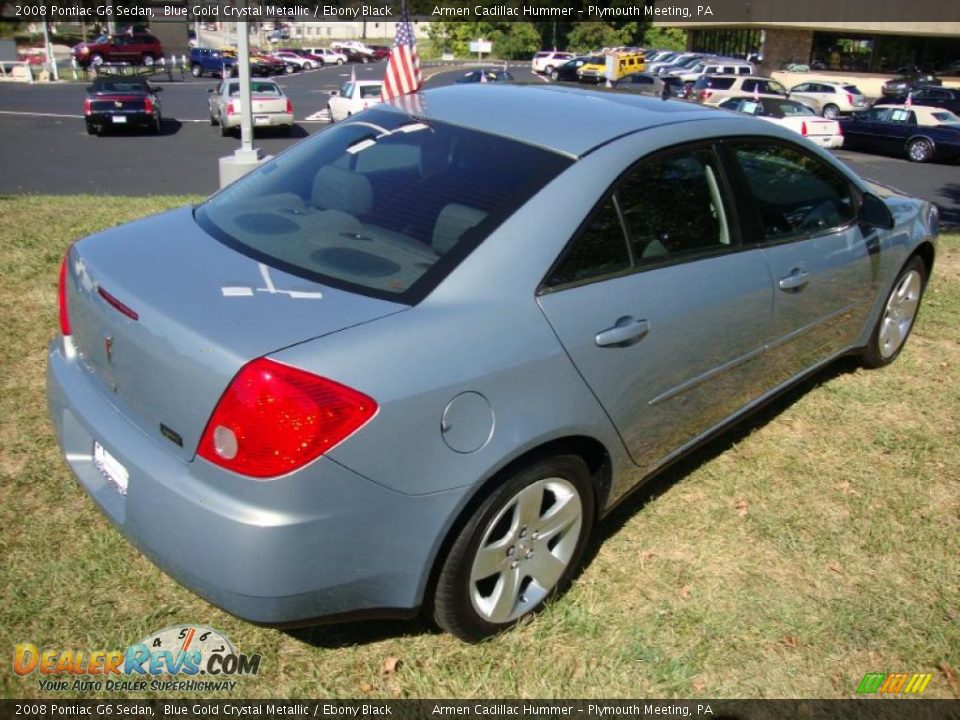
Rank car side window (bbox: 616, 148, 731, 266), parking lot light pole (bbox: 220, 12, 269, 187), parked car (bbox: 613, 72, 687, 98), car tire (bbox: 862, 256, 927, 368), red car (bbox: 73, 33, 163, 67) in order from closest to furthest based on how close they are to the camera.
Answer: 1. car side window (bbox: 616, 148, 731, 266)
2. car tire (bbox: 862, 256, 927, 368)
3. parking lot light pole (bbox: 220, 12, 269, 187)
4. parked car (bbox: 613, 72, 687, 98)
5. red car (bbox: 73, 33, 163, 67)

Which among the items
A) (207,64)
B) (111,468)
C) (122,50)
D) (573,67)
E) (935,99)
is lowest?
(111,468)

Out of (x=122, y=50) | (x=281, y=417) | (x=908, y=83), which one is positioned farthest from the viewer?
(x=122, y=50)

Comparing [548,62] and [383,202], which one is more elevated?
[548,62]

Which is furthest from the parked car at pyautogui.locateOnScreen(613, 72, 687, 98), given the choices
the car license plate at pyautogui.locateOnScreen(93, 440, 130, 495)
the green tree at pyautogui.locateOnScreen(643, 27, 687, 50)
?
the green tree at pyautogui.locateOnScreen(643, 27, 687, 50)

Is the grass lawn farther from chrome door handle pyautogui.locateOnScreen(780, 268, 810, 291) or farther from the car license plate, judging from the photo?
chrome door handle pyautogui.locateOnScreen(780, 268, 810, 291)

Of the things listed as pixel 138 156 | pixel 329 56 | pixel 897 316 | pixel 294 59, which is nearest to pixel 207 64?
pixel 294 59

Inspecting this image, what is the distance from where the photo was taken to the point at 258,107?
22.3m

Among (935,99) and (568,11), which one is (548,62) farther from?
(935,99)

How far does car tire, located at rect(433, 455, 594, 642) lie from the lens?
245cm

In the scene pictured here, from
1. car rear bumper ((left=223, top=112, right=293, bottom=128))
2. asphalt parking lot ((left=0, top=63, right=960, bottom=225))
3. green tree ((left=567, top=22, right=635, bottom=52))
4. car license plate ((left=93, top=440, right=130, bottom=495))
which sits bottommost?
asphalt parking lot ((left=0, top=63, right=960, bottom=225))

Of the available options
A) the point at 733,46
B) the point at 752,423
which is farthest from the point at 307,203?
the point at 733,46

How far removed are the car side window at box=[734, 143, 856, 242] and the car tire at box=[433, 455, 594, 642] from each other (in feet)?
5.00

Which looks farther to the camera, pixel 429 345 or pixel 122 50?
pixel 122 50

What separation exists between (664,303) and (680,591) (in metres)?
1.07
